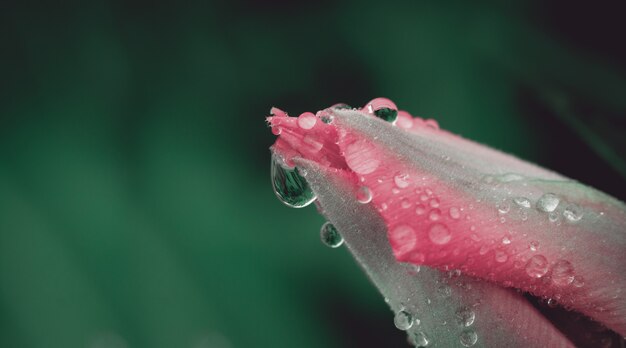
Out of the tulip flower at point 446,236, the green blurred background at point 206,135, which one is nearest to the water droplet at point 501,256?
the tulip flower at point 446,236

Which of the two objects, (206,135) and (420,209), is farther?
(206,135)

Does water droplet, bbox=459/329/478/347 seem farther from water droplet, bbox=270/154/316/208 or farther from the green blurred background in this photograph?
the green blurred background

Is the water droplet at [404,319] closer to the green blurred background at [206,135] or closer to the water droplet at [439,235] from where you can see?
the water droplet at [439,235]

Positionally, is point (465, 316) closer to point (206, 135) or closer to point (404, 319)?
point (404, 319)

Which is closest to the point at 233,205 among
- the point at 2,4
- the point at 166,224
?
the point at 166,224

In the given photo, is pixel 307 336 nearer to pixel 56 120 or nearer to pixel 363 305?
pixel 363 305

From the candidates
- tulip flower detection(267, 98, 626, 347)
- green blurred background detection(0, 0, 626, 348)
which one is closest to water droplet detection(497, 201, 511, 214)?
tulip flower detection(267, 98, 626, 347)

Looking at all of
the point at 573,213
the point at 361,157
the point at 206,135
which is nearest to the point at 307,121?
the point at 361,157
